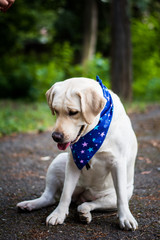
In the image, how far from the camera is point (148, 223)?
3473 mm

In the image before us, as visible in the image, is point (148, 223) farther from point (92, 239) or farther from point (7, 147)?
point (7, 147)

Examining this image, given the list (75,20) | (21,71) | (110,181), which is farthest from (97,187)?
(75,20)

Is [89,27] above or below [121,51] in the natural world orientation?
below

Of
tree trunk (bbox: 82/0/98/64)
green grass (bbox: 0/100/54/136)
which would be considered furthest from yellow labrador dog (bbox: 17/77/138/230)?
tree trunk (bbox: 82/0/98/64)

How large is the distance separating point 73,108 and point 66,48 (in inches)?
567

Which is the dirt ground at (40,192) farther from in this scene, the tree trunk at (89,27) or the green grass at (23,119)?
the tree trunk at (89,27)

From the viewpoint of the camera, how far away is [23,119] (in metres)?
9.74

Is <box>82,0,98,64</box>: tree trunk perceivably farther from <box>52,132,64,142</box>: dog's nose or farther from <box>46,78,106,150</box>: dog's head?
<box>52,132,64,142</box>: dog's nose

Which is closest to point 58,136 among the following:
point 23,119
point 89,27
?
point 23,119

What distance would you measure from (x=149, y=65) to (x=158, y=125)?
677 centimetres

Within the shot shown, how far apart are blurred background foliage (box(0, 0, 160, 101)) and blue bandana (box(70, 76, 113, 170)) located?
36.3 ft

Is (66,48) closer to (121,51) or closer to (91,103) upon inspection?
(121,51)

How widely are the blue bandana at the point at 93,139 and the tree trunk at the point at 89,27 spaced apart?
53.2ft

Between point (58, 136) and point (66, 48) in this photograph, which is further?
point (66, 48)
